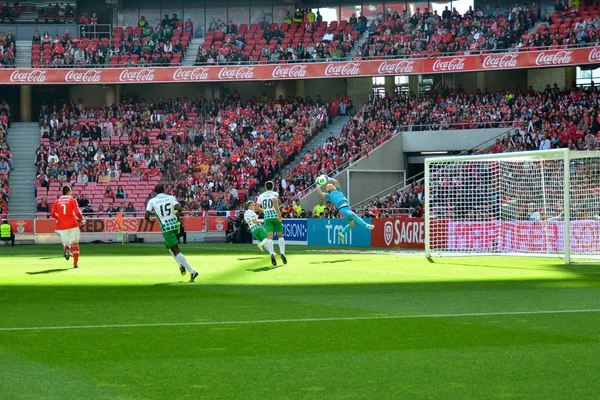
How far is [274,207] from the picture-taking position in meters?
21.9

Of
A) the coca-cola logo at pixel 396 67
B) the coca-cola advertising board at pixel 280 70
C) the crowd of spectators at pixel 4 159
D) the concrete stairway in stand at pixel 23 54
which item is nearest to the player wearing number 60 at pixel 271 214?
the crowd of spectators at pixel 4 159

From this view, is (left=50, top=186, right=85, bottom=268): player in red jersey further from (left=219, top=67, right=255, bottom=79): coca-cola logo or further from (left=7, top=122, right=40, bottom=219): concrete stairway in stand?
(left=219, top=67, right=255, bottom=79): coca-cola logo

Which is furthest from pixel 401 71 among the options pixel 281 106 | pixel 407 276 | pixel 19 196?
pixel 407 276

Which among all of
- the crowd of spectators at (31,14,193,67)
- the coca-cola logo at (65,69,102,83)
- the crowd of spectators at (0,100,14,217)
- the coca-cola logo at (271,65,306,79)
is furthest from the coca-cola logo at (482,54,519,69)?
the crowd of spectators at (0,100,14,217)

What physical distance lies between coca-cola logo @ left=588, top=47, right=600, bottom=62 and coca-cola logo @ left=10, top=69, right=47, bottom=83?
27.9 metres

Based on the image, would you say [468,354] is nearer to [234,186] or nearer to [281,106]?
[234,186]

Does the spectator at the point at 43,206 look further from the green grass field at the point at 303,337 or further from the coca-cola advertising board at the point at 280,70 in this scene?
the green grass field at the point at 303,337

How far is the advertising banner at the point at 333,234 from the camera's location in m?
35.9

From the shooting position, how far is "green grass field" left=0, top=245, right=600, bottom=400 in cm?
710

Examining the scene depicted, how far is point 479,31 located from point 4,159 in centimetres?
2461

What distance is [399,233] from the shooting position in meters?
34.2

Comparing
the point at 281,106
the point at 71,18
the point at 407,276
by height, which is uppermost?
the point at 71,18

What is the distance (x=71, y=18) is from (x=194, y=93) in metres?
8.70

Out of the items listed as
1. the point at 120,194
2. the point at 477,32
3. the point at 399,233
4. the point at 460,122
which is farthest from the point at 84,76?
the point at 399,233
